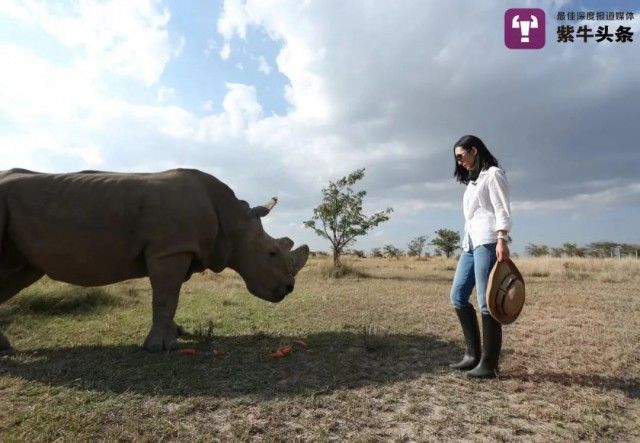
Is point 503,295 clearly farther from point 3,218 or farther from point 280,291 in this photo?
point 3,218

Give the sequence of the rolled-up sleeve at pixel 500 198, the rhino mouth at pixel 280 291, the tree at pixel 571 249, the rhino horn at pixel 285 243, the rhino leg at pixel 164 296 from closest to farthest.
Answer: the rolled-up sleeve at pixel 500 198 → the rhino leg at pixel 164 296 → the rhino mouth at pixel 280 291 → the rhino horn at pixel 285 243 → the tree at pixel 571 249

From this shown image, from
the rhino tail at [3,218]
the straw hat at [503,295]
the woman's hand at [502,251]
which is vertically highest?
the rhino tail at [3,218]

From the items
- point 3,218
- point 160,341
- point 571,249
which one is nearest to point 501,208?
point 160,341

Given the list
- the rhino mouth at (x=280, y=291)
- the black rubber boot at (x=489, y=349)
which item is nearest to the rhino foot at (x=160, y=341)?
the rhino mouth at (x=280, y=291)

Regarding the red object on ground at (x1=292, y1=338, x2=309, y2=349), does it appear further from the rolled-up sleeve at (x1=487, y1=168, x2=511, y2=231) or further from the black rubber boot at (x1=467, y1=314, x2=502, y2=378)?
the rolled-up sleeve at (x1=487, y1=168, x2=511, y2=231)

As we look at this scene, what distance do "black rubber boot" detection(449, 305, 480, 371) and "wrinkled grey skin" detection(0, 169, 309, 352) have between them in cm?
292

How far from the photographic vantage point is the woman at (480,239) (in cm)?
395

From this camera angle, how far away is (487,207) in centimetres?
409

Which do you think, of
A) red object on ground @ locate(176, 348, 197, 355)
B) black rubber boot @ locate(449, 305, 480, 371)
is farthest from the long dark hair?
red object on ground @ locate(176, 348, 197, 355)

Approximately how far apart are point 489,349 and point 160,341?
331 centimetres

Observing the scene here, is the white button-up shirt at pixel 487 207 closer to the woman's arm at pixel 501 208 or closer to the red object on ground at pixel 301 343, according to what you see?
the woman's arm at pixel 501 208

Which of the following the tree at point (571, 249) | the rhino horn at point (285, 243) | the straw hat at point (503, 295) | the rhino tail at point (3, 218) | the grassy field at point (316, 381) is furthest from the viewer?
the tree at point (571, 249)

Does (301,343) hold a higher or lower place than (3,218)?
lower

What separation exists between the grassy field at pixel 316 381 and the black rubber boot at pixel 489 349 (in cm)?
17
